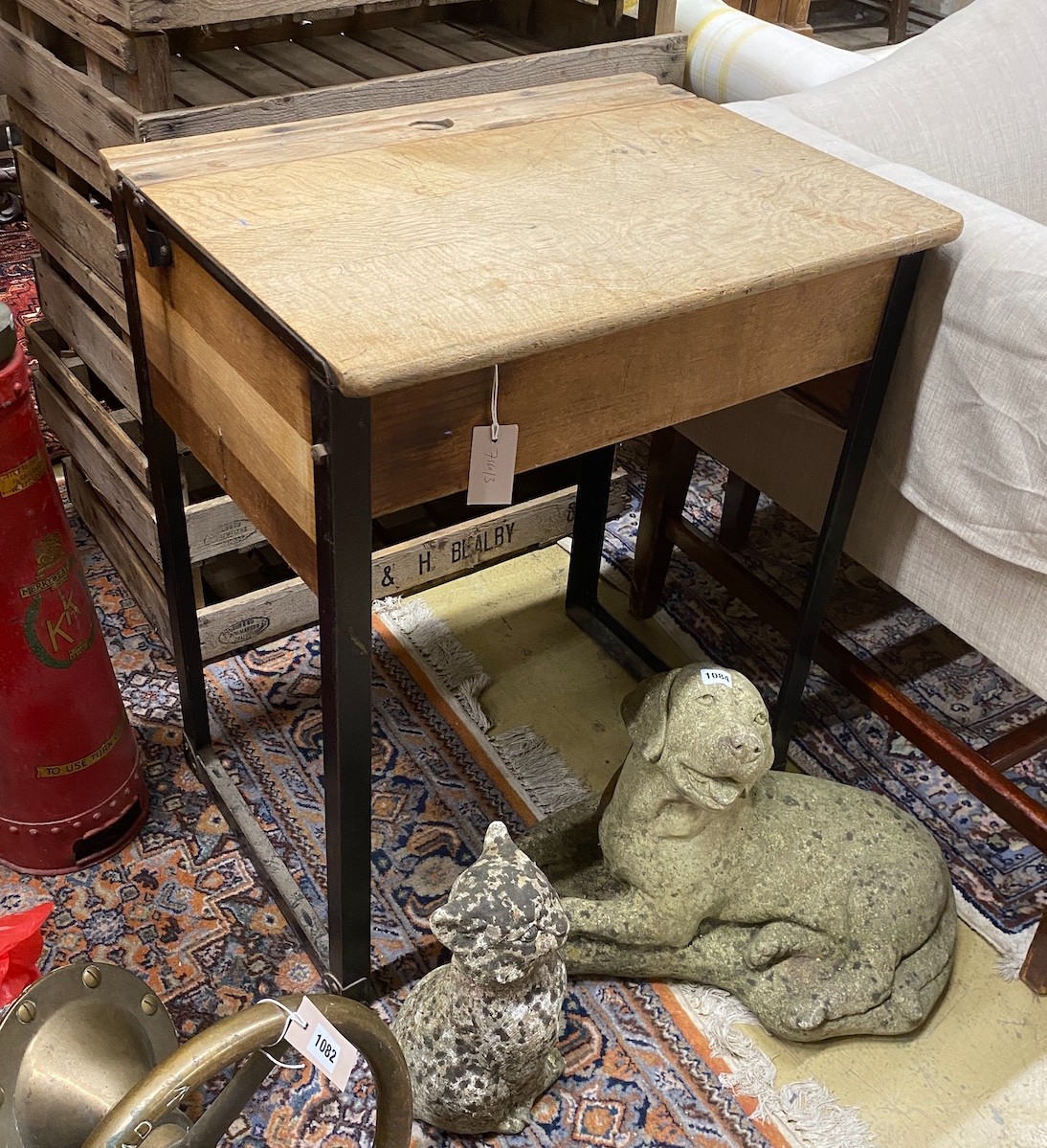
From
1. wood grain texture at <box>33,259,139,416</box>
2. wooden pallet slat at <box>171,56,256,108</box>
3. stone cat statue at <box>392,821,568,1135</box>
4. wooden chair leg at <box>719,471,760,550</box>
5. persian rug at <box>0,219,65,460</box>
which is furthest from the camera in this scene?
persian rug at <box>0,219,65,460</box>

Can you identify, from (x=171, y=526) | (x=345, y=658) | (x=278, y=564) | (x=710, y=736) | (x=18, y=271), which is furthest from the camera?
(x=18, y=271)

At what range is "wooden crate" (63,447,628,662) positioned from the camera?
178 centimetres

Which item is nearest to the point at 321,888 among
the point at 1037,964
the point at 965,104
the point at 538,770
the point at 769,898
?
the point at 538,770

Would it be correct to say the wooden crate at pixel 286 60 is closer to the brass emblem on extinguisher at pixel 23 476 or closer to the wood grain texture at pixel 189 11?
the wood grain texture at pixel 189 11

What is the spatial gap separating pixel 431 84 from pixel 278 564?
2.86 ft

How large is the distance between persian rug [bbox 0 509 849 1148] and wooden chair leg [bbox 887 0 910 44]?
3.05 meters

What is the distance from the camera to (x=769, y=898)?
4.33 feet

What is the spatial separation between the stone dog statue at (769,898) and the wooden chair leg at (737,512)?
0.79m

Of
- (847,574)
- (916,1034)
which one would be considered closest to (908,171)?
(847,574)

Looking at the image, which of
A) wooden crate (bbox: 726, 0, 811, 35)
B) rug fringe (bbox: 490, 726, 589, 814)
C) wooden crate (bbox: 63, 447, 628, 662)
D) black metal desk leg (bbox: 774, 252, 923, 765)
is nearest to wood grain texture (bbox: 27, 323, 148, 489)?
wooden crate (bbox: 63, 447, 628, 662)

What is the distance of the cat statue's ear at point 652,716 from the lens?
124cm

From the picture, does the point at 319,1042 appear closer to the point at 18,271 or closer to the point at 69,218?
the point at 69,218

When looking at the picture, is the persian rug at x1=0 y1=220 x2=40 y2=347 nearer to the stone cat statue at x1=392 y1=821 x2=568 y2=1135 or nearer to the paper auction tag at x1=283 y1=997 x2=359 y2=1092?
the stone cat statue at x1=392 y1=821 x2=568 y2=1135

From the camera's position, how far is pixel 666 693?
1.27 m
